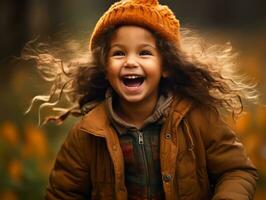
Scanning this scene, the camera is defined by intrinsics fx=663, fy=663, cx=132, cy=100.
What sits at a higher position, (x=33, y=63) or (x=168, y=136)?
(x=168, y=136)

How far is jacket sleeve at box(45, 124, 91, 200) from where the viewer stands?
9.98ft

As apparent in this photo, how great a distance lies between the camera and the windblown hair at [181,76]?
301 centimetres

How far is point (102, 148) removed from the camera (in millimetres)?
3000

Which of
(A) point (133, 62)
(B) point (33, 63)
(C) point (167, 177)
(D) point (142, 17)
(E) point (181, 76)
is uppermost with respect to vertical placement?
(D) point (142, 17)

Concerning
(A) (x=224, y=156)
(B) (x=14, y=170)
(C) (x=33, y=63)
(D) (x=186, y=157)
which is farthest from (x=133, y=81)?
(C) (x=33, y=63)

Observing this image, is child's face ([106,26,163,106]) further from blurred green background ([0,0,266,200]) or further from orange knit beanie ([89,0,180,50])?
blurred green background ([0,0,266,200])

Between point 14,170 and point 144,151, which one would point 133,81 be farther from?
point 14,170

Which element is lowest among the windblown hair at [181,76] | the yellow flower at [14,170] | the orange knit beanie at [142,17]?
the yellow flower at [14,170]

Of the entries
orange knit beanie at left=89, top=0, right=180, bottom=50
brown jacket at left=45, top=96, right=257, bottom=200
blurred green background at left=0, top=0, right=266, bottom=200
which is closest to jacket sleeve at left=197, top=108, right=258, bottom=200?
brown jacket at left=45, top=96, right=257, bottom=200

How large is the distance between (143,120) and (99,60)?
0.35 metres

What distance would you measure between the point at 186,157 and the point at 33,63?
86.3 inches

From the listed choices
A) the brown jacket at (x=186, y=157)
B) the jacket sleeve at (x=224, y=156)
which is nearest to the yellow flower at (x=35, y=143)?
the brown jacket at (x=186, y=157)

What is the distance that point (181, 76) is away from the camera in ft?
Answer: 10.0

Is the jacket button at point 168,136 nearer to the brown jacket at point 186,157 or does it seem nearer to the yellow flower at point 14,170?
the brown jacket at point 186,157
